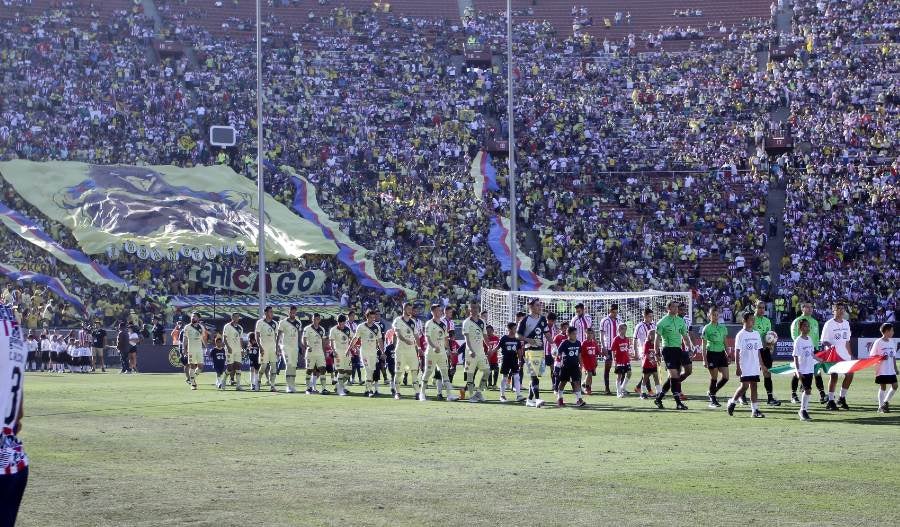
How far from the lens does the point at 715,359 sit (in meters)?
25.8

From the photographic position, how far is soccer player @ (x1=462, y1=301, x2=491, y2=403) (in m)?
28.4

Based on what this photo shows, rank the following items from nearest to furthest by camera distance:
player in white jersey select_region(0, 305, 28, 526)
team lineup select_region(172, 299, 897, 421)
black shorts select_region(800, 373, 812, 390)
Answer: player in white jersey select_region(0, 305, 28, 526) < black shorts select_region(800, 373, 812, 390) < team lineup select_region(172, 299, 897, 421)

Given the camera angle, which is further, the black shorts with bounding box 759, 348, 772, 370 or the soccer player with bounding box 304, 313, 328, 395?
the soccer player with bounding box 304, 313, 328, 395

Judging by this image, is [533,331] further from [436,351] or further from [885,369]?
[885,369]

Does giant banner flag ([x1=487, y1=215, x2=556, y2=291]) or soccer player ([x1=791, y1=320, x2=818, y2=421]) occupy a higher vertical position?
giant banner flag ([x1=487, y1=215, x2=556, y2=291])

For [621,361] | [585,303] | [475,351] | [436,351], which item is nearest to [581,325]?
[621,361]

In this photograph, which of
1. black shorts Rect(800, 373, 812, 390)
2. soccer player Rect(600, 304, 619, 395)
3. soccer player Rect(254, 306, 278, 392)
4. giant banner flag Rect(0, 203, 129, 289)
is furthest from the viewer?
giant banner flag Rect(0, 203, 129, 289)

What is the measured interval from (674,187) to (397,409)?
36.2m

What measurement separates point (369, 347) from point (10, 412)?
23.6 meters

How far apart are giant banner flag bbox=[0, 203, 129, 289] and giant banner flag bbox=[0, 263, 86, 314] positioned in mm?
1117

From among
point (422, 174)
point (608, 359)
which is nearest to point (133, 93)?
point (422, 174)

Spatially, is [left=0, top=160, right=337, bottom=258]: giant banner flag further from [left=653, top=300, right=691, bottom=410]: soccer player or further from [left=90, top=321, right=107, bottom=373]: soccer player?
[left=653, top=300, right=691, bottom=410]: soccer player

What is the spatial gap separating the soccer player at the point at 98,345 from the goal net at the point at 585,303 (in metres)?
13.9

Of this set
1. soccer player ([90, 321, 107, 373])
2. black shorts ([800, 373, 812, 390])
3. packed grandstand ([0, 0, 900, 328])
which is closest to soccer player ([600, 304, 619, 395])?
black shorts ([800, 373, 812, 390])
